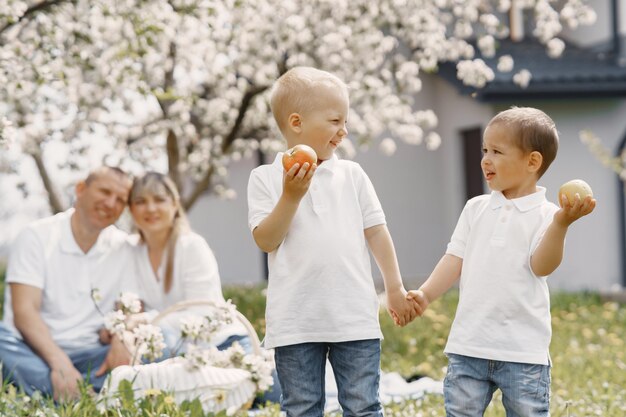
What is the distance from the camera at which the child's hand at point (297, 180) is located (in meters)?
2.98

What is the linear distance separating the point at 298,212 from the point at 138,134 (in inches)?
279

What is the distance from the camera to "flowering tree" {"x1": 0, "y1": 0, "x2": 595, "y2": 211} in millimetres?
6207

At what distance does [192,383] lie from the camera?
13.8ft

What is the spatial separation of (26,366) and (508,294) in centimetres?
260

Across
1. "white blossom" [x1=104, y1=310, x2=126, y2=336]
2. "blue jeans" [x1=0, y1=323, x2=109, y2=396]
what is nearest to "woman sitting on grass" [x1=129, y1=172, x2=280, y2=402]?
"blue jeans" [x1=0, y1=323, x2=109, y2=396]

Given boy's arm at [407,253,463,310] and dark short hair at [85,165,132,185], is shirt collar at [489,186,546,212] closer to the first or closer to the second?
boy's arm at [407,253,463,310]

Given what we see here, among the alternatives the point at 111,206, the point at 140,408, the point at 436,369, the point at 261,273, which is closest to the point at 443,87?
the point at 261,273

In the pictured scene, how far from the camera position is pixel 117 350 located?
469cm

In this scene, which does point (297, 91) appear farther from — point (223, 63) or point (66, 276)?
point (223, 63)

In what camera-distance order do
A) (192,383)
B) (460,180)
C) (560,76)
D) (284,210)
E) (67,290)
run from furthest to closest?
(460,180) → (560,76) → (67,290) → (192,383) → (284,210)

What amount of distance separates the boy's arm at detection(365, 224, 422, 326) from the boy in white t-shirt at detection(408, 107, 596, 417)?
0.19 meters

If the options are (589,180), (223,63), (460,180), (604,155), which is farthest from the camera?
(460,180)

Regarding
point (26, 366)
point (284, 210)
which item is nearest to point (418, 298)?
point (284, 210)

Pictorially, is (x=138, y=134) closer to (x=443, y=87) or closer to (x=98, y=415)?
(x=443, y=87)
